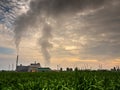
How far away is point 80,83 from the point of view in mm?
Answer: 11469

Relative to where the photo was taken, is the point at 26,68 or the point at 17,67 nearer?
the point at 26,68

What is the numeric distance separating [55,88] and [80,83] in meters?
2.87

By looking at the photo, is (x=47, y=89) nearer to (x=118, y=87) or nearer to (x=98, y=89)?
(x=98, y=89)

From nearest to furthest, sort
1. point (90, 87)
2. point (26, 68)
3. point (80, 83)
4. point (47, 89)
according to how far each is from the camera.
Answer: point (47, 89) → point (90, 87) → point (80, 83) → point (26, 68)

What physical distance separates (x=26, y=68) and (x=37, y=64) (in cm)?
1217

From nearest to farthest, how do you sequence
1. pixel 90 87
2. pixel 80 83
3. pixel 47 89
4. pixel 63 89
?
pixel 47 89 < pixel 63 89 < pixel 90 87 < pixel 80 83

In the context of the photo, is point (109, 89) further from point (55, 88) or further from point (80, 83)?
point (55, 88)

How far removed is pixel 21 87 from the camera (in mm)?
8898

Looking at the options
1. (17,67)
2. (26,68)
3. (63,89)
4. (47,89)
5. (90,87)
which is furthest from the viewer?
(17,67)

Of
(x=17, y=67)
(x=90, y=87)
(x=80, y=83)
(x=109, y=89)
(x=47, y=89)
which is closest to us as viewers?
(x=47, y=89)

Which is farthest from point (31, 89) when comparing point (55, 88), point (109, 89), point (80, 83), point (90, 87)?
point (109, 89)

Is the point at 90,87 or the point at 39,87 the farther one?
the point at 90,87

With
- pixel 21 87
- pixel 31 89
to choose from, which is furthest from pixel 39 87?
pixel 21 87

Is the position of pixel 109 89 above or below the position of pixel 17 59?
below
